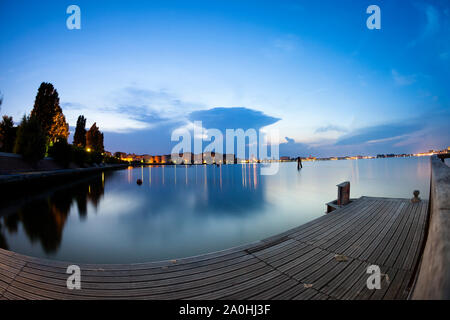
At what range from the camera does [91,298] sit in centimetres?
249

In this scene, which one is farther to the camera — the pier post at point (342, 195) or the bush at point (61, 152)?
the bush at point (61, 152)

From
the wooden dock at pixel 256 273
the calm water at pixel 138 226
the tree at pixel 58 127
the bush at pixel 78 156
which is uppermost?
the tree at pixel 58 127

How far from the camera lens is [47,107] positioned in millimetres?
38062

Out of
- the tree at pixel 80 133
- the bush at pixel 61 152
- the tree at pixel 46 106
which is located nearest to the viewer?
the bush at pixel 61 152

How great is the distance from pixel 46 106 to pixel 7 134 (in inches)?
352

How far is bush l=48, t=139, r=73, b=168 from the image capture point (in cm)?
3362

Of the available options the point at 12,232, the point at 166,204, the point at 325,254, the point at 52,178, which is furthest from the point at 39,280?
the point at 52,178

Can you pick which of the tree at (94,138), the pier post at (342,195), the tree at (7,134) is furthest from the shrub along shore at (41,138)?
the pier post at (342,195)

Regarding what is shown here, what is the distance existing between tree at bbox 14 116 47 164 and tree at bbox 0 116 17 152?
26.8ft

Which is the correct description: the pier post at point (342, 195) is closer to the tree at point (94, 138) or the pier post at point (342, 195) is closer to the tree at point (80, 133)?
the tree at point (80, 133)

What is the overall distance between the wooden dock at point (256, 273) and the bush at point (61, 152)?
3951 cm

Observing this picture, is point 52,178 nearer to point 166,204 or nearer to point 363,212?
point 166,204

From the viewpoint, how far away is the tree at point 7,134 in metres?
31.4
